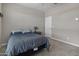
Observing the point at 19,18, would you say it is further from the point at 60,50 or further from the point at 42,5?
the point at 60,50

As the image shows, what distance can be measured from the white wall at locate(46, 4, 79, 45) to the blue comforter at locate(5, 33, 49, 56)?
258mm

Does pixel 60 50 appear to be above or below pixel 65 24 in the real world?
below

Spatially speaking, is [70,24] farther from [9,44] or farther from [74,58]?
[9,44]

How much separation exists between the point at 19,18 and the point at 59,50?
2.81 feet

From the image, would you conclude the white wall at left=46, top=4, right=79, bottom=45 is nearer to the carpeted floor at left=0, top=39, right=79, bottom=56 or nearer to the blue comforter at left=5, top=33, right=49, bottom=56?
the carpeted floor at left=0, top=39, right=79, bottom=56

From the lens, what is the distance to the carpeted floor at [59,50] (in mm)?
1503

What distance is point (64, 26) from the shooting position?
160 centimetres

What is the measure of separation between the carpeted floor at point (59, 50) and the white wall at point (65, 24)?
0.10m

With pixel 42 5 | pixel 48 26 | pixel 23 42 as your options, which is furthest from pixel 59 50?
pixel 42 5

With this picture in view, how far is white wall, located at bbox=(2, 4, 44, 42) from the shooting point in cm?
149

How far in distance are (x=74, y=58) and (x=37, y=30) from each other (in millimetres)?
739

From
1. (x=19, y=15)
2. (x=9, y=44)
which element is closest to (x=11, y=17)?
(x=19, y=15)

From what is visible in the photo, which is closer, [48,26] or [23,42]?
[23,42]

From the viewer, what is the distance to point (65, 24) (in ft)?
5.25
